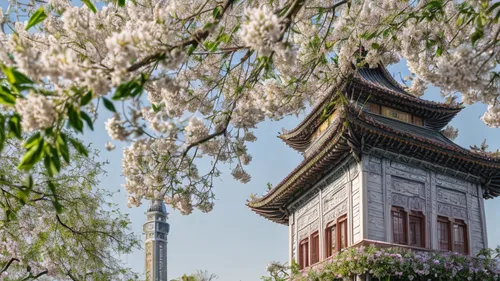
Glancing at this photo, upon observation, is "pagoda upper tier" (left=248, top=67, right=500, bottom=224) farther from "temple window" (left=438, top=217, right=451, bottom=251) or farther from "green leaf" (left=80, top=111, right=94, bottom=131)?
"green leaf" (left=80, top=111, right=94, bottom=131)

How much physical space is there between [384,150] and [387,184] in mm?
1023

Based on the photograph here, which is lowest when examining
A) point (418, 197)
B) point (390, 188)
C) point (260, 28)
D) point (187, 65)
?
point (260, 28)

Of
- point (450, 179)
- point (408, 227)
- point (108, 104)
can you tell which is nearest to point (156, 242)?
point (450, 179)

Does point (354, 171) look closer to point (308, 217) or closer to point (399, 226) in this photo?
point (399, 226)

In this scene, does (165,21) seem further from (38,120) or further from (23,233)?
(23,233)

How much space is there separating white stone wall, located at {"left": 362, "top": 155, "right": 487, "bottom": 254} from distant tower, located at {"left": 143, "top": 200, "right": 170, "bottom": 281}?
8625 cm

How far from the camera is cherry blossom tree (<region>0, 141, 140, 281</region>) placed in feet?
38.1

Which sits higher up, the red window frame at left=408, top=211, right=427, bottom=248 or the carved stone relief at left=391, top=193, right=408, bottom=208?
the carved stone relief at left=391, top=193, right=408, bottom=208

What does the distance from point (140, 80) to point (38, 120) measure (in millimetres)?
632

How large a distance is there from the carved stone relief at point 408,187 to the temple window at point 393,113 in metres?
3.41

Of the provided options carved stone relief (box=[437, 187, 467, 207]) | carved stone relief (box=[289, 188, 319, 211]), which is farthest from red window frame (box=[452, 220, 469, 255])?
carved stone relief (box=[289, 188, 319, 211])

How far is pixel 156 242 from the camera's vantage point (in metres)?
106

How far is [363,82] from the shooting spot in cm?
2155

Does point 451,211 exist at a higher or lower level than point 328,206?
lower
